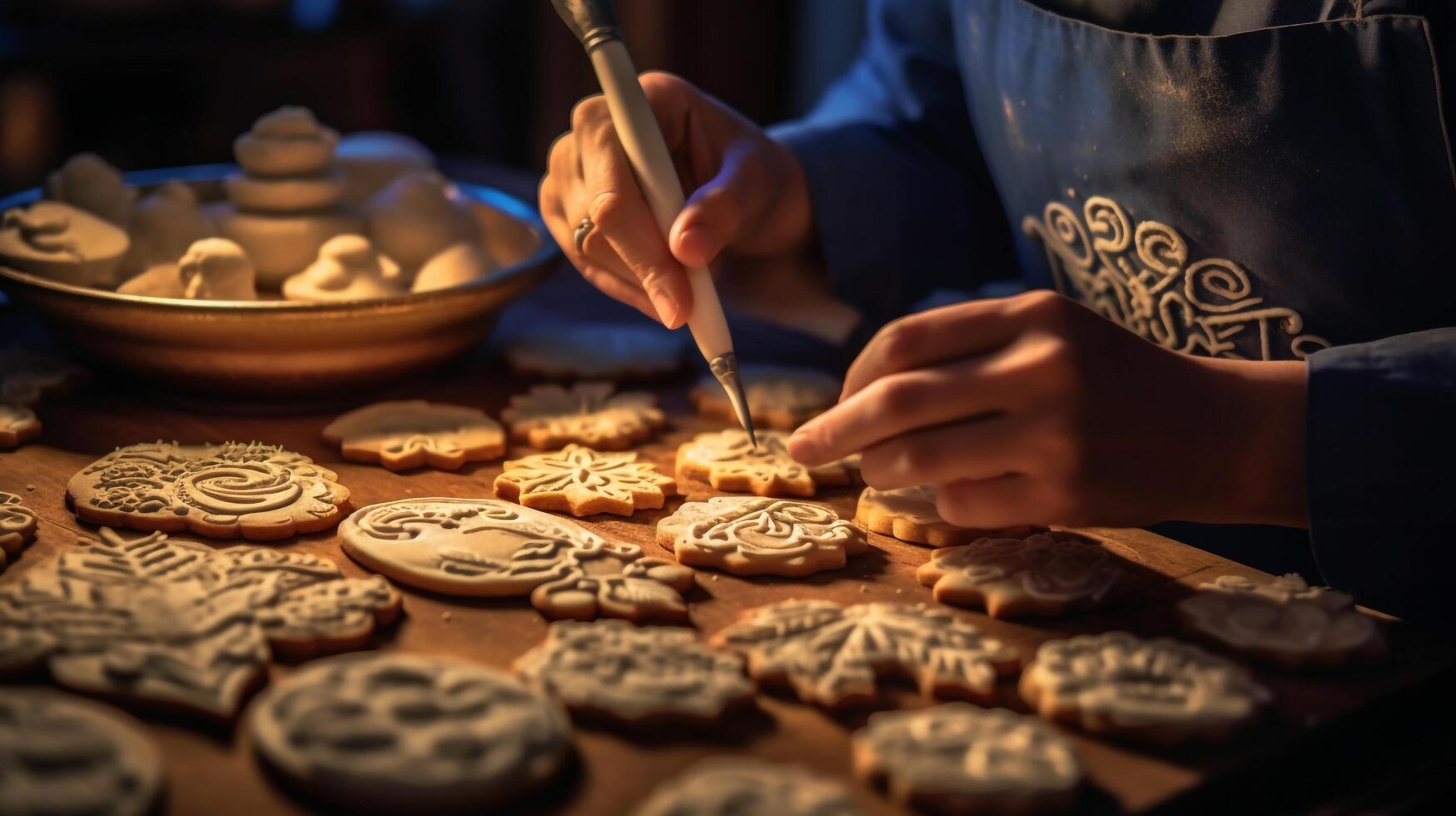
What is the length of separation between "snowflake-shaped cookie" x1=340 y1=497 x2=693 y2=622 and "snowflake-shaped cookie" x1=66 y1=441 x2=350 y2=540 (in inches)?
2.2

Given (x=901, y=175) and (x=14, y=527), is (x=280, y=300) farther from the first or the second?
(x=901, y=175)

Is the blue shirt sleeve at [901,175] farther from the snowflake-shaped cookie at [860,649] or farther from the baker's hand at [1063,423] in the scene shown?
the snowflake-shaped cookie at [860,649]

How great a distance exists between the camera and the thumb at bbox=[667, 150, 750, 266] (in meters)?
1.14

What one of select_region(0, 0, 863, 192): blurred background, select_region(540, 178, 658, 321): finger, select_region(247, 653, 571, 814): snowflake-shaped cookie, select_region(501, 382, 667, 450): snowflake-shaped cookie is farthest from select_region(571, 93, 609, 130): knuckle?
select_region(0, 0, 863, 192): blurred background

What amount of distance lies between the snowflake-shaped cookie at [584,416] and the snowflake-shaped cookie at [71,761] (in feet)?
1.86

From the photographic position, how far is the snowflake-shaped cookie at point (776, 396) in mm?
1323

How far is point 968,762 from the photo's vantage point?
2.36 feet

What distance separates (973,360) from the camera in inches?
37.9

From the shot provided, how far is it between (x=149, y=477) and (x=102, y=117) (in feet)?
9.04

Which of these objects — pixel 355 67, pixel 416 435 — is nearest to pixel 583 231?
pixel 416 435

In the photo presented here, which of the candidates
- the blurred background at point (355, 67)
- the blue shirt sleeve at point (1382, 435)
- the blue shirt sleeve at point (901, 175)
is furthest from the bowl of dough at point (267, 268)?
the blurred background at point (355, 67)

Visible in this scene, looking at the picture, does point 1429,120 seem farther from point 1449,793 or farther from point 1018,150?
point 1449,793

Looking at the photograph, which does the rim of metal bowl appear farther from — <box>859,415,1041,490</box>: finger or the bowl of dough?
<box>859,415,1041,490</box>: finger

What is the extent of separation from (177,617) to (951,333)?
59 cm
